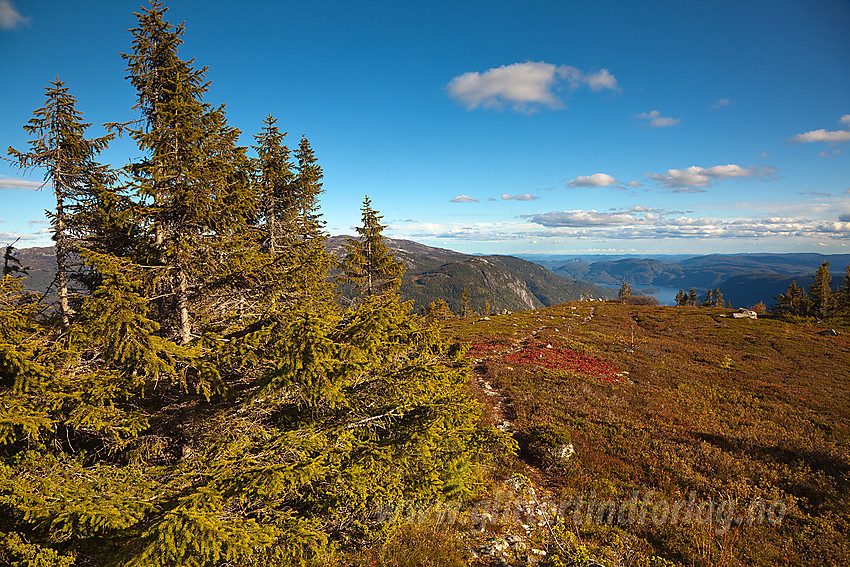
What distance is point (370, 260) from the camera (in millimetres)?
18797

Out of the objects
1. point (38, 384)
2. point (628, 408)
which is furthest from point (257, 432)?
point (628, 408)

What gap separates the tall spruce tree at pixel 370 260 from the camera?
18031 mm

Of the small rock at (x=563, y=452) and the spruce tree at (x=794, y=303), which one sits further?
the spruce tree at (x=794, y=303)

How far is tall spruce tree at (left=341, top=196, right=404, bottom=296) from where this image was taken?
18.0 m

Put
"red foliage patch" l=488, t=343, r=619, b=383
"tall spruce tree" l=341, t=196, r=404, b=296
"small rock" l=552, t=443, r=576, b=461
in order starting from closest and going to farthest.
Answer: "small rock" l=552, t=443, r=576, b=461 < "tall spruce tree" l=341, t=196, r=404, b=296 < "red foliage patch" l=488, t=343, r=619, b=383

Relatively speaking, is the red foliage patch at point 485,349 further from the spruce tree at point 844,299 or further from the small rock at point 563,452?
the spruce tree at point 844,299

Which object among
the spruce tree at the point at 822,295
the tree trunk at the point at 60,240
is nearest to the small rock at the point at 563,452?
the tree trunk at the point at 60,240

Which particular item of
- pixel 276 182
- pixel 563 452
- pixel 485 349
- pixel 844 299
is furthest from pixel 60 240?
pixel 844 299

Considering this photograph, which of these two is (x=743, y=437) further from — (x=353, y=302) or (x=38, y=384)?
(x=38, y=384)

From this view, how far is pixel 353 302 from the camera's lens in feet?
52.0

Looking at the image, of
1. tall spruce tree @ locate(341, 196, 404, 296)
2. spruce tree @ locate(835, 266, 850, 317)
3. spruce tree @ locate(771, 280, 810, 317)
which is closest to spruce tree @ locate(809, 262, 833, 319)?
spruce tree @ locate(835, 266, 850, 317)

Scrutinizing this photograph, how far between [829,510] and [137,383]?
701 inches

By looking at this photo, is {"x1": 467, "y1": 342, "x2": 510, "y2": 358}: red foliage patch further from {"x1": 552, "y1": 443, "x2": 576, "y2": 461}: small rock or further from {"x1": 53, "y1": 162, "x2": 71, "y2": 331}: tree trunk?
{"x1": 53, "y1": 162, "x2": 71, "y2": 331}: tree trunk

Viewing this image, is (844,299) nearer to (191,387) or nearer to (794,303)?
(794,303)
